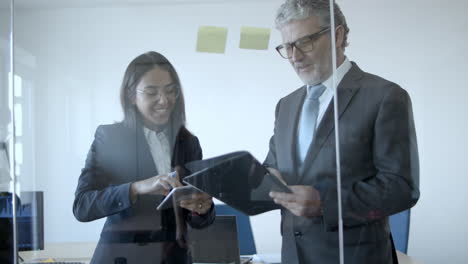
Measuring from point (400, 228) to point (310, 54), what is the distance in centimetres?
79

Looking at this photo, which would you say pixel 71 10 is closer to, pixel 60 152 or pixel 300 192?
pixel 60 152

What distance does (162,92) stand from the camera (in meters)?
1.64

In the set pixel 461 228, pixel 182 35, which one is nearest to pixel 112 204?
pixel 182 35

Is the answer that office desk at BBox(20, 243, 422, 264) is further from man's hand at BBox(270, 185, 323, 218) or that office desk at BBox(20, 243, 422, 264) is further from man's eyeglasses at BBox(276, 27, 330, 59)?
man's eyeglasses at BBox(276, 27, 330, 59)

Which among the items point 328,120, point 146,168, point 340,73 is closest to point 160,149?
point 146,168

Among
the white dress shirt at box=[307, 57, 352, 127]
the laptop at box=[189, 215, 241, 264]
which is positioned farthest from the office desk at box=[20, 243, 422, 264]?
the white dress shirt at box=[307, 57, 352, 127]

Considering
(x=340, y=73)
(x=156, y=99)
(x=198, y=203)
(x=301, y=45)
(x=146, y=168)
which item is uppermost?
(x=301, y=45)

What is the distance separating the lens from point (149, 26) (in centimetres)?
170

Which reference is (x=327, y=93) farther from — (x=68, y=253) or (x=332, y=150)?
(x=68, y=253)

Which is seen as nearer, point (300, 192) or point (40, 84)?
point (300, 192)

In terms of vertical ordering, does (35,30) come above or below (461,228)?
above

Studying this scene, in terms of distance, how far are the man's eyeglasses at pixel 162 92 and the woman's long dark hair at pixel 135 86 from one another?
0.02 m

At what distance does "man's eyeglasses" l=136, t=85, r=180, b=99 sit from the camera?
64.0 inches

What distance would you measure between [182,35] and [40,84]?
65 cm
